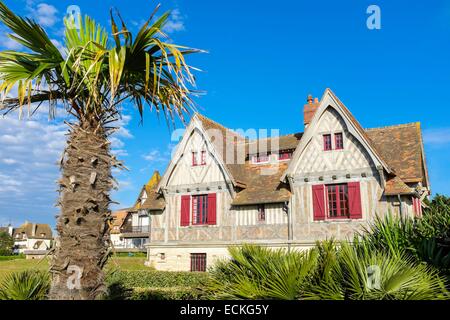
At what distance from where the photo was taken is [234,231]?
736 inches

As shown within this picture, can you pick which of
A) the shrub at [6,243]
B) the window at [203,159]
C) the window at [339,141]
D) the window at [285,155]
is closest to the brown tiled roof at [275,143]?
the window at [285,155]

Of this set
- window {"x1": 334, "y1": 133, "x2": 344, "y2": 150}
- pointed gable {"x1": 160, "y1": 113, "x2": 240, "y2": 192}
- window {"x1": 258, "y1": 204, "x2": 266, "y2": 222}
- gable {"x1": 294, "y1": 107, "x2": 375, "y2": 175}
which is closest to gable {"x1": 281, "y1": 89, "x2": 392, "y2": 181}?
gable {"x1": 294, "y1": 107, "x2": 375, "y2": 175}

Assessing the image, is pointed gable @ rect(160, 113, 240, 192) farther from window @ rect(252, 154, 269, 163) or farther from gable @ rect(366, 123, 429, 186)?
gable @ rect(366, 123, 429, 186)

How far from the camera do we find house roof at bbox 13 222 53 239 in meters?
81.3

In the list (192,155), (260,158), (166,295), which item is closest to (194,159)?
(192,155)

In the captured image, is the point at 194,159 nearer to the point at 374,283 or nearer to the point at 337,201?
the point at 337,201

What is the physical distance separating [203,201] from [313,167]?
5.75 m

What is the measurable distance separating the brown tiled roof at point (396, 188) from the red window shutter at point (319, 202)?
255 cm

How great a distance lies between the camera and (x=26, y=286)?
5773mm

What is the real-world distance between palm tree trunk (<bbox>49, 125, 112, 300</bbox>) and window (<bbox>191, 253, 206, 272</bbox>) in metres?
15.0

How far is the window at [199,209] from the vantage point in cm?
1981

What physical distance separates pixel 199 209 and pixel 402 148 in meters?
9.78

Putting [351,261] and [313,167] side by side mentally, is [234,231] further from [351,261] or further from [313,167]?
[351,261]
